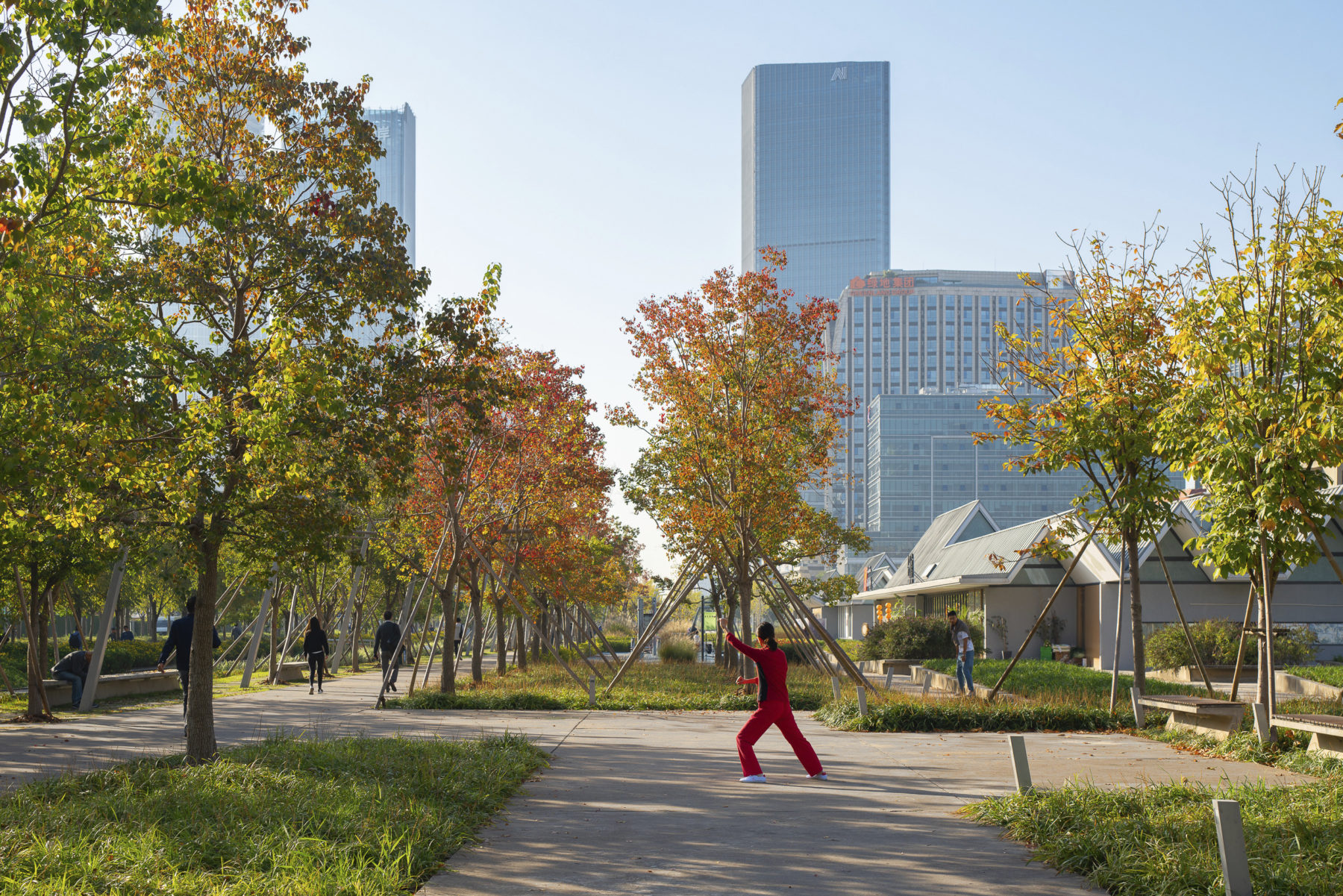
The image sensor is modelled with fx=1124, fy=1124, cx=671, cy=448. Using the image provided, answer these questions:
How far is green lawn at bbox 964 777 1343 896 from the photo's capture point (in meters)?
6.20

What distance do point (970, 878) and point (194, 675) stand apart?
7707 mm

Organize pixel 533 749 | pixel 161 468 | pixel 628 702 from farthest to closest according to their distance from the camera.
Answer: pixel 628 702
pixel 533 749
pixel 161 468

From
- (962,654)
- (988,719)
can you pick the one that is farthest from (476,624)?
(988,719)

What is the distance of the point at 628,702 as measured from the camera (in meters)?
19.4

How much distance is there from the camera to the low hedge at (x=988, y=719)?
15.3 m

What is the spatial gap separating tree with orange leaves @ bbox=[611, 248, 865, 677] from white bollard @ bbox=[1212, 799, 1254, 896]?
627 inches

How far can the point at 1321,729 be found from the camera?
1101cm

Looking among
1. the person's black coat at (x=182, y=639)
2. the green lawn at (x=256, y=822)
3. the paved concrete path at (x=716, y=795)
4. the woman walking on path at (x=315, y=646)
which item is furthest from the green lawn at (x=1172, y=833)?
the woman walking on path at (x=315, y=646)

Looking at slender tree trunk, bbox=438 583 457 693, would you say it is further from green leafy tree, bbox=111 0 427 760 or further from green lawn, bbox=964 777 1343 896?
green lawn, bbox=964 777 1343 896

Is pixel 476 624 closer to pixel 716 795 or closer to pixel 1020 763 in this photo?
pixel 716 795

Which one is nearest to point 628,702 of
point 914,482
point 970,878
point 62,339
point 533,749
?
point 533,749

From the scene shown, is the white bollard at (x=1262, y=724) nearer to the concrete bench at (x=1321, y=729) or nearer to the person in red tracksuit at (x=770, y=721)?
the concrete bench at (x=1321, y=729)

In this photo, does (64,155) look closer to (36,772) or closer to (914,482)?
(36,772)

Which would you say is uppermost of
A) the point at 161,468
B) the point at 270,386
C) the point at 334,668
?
the point at 270,386
